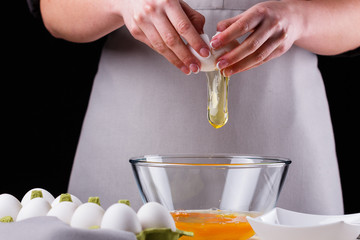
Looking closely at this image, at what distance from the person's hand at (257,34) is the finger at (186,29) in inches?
0.9

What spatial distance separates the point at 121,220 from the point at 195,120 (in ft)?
2.49

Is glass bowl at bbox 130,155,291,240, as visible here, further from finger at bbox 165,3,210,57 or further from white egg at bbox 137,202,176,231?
finger at bbox 165,3,210,57

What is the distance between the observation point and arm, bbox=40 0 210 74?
3.12ft

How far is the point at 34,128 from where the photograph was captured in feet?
6.51

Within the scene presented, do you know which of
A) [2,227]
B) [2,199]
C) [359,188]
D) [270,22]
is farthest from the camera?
[359,188]

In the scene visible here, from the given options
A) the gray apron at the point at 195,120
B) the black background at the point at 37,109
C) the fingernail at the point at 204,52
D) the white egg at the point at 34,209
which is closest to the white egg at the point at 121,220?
the white egg at the point at 34,209

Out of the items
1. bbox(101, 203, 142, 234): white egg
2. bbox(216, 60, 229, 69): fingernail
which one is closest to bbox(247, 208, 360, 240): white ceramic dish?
bbox(101, 203, 142, 234): white egg

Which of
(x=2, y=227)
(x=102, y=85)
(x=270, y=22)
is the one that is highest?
(x=270, y=22)

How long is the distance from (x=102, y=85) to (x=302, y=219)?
0.75 metres

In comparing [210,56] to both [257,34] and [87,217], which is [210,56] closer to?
[257,34]

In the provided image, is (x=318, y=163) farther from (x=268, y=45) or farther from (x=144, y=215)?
(x=144, y=215)

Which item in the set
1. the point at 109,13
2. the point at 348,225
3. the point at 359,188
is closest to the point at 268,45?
the point at 109,13

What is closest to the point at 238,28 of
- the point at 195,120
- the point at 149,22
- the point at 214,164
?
the point at 149,22

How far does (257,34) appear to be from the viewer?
3.32ft
